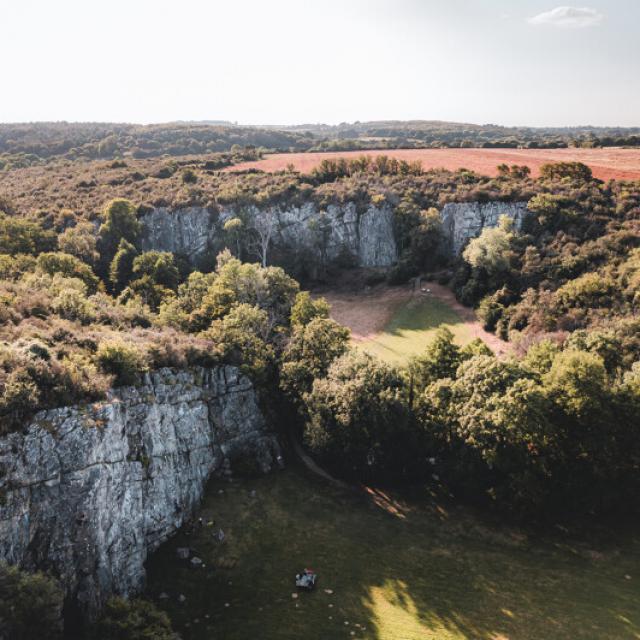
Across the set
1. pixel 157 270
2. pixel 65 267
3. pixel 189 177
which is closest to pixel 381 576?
pixel 157 270

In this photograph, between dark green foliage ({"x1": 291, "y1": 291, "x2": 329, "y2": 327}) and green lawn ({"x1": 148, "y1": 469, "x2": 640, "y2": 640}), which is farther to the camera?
dark green foliage ({"x1": 291, "y1": 291, "x2": 329, "y2": 327})

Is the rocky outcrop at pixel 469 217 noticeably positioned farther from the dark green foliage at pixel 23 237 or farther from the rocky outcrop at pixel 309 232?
the dark green foliage at pixel 23 237

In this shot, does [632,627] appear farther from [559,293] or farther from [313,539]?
[559,293]

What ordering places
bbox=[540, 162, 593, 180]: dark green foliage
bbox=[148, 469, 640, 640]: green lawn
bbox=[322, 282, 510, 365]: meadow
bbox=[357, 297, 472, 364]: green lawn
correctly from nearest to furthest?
bbox=[148, 469, 640, 640]: green lawn < bbox=[357, 297, 472, 364]: green lawn < bbox=[322, 282, 510, 365]: meadow < bbox=[540, 162, 593, 180]: dark green foliage

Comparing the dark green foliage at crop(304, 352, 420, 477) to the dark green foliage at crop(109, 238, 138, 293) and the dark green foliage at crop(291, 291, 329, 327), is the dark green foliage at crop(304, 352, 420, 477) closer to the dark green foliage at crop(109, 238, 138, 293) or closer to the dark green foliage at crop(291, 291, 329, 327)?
the dark green foliage at crop(291, 291, 329, 327)

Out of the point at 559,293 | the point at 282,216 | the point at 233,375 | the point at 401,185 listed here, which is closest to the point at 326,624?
the point at 233,375

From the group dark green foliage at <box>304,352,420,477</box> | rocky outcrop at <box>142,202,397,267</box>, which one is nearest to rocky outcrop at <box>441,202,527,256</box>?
rocky outcrop at <box>142,202,397,267</box>
